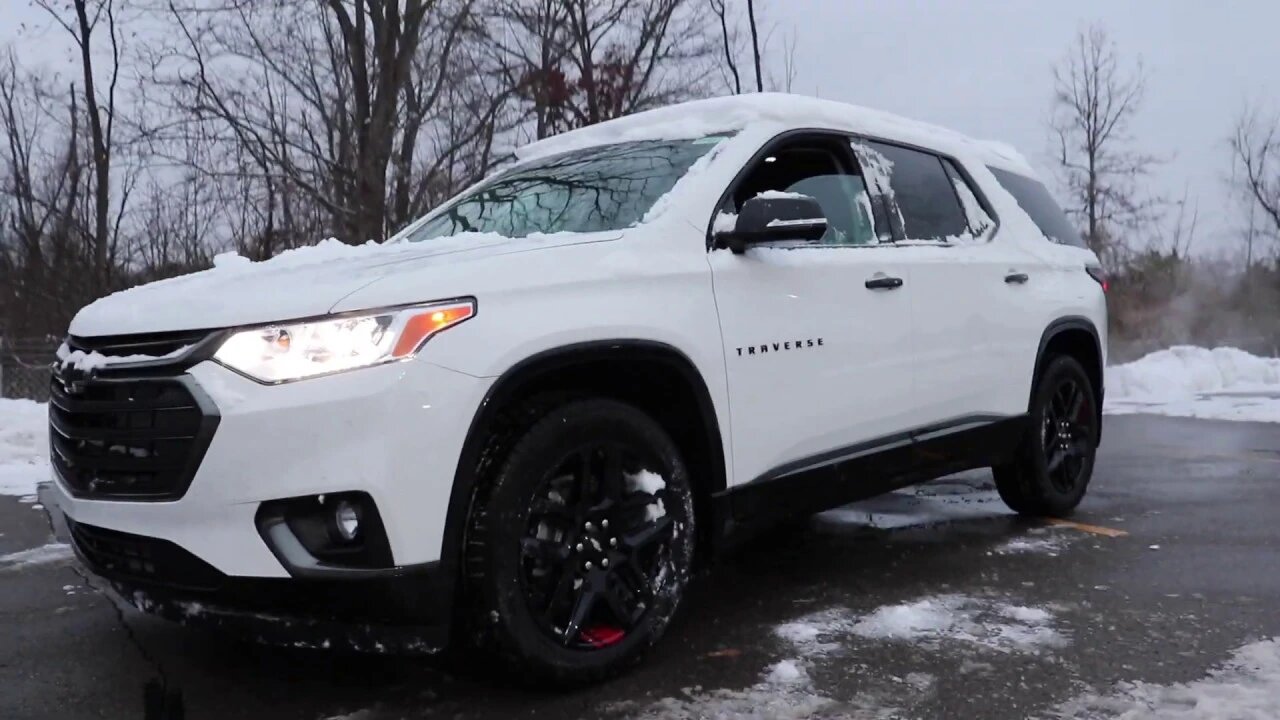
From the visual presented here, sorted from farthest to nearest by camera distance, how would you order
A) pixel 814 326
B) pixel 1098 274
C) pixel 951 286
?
pixel 1098 274 < pixel 951 286 < pixel 814 326

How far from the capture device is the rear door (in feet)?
10.8

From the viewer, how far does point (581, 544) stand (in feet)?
9.27

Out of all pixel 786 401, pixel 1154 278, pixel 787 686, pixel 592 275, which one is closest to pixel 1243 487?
pixel 786 401

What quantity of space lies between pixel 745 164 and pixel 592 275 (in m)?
0.96

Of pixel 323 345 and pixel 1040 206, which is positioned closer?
pixel 323 345

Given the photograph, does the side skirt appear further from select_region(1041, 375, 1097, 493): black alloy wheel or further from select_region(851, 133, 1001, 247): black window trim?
select_region(851, 133, 1001, 247): black window trim

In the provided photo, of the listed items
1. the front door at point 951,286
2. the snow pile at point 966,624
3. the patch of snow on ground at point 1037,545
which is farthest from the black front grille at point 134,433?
the patch of snow on ground at point 1037,545

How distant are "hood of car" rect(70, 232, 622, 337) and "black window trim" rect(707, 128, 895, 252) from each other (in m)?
0.46

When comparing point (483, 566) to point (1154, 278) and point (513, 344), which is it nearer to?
point (513, 344)

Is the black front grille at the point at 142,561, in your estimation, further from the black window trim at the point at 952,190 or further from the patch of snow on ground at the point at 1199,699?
the black window trim at the point at 952,190

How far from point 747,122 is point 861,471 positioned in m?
1.33

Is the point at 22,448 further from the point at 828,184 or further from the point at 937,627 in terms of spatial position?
the point at 937,627

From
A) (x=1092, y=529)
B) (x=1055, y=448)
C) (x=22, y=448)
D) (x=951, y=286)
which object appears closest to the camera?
(x=951, y=286)

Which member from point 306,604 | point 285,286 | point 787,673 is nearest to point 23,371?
point 285,286
